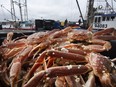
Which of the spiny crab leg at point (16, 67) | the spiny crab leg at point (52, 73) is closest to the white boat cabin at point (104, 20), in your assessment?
the spiny crab leg at point (16, 67)

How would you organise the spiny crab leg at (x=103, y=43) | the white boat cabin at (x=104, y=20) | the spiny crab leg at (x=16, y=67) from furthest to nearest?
the white boat cabin at (x=104, y=20) < the spiny crab leg at (x=103, y=43) < the spiny crab leg at (x=16, y=67)

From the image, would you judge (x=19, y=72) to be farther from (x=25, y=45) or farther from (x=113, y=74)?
(x=113, y=74)

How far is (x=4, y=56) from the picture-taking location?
12.2ft

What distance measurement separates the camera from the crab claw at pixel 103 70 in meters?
2.52

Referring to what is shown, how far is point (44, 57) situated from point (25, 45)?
951mm

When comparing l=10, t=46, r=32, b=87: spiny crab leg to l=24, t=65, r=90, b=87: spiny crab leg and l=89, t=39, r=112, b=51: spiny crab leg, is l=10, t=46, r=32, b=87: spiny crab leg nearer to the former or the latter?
l=24, t=65, r=90, b=87: spiny crab leg

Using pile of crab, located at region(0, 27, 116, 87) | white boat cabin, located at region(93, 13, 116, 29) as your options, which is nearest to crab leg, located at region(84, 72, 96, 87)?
pile of crab, located at region(0, 27, 116, 87)

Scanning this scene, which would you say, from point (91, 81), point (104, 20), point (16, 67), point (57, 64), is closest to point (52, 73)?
point (91, 81)

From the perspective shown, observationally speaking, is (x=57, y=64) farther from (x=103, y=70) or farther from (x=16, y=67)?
(x=103, y=70)

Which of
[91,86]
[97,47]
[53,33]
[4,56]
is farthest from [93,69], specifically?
[53,33]

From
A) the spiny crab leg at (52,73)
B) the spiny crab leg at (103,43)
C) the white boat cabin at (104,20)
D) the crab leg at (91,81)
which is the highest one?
the spiny crab leg at (103,43)

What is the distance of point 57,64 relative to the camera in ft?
10.4

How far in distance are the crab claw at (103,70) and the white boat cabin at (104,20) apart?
21.2 metres

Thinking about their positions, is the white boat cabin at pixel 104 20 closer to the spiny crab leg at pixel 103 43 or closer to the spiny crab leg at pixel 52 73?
the spiny crab leg at pixel 103 43
